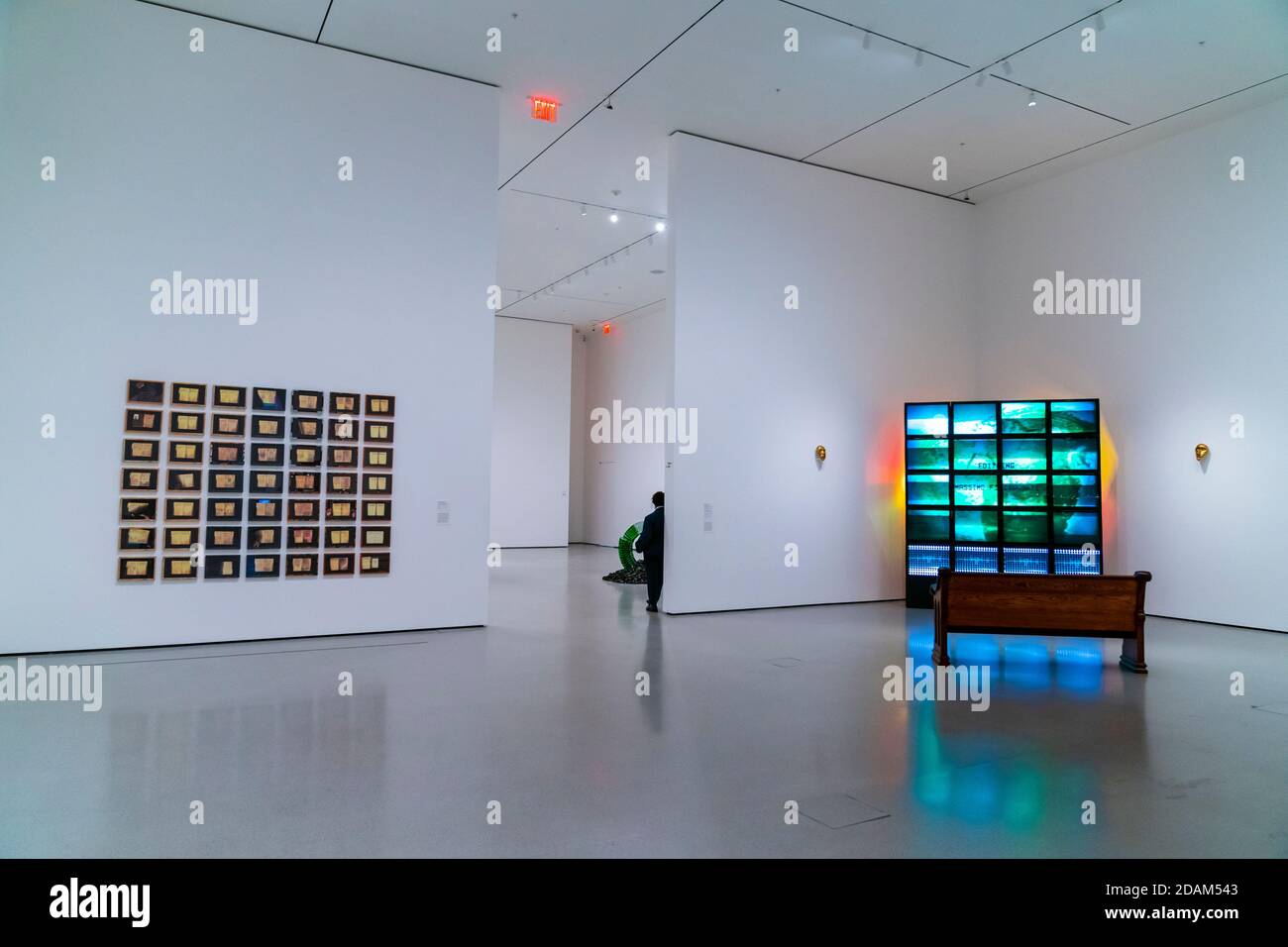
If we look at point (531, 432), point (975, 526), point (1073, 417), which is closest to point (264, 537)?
point (975, 526)

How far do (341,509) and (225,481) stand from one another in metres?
1.00

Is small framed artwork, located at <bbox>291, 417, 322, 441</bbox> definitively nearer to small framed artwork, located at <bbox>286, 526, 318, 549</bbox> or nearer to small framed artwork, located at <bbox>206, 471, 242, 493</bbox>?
small framed artwork, located at <bbox>206, 471, 242, 493</bbox>

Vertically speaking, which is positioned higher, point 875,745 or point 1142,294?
point 1142,294

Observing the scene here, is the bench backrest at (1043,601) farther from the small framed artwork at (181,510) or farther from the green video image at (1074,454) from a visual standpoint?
the small framed artwork at (181,510)

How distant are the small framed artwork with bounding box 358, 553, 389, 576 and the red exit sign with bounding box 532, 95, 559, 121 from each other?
16.3ft

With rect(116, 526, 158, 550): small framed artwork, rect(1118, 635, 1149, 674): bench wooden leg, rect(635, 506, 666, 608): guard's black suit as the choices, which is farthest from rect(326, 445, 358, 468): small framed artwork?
rect(1118, 635, 1149, 674): bench wooden leg

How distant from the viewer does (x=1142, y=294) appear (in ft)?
31.2

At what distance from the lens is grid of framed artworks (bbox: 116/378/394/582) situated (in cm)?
668

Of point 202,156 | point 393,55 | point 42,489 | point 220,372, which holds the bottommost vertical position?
point 42,489

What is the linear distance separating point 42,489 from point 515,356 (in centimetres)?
1250
